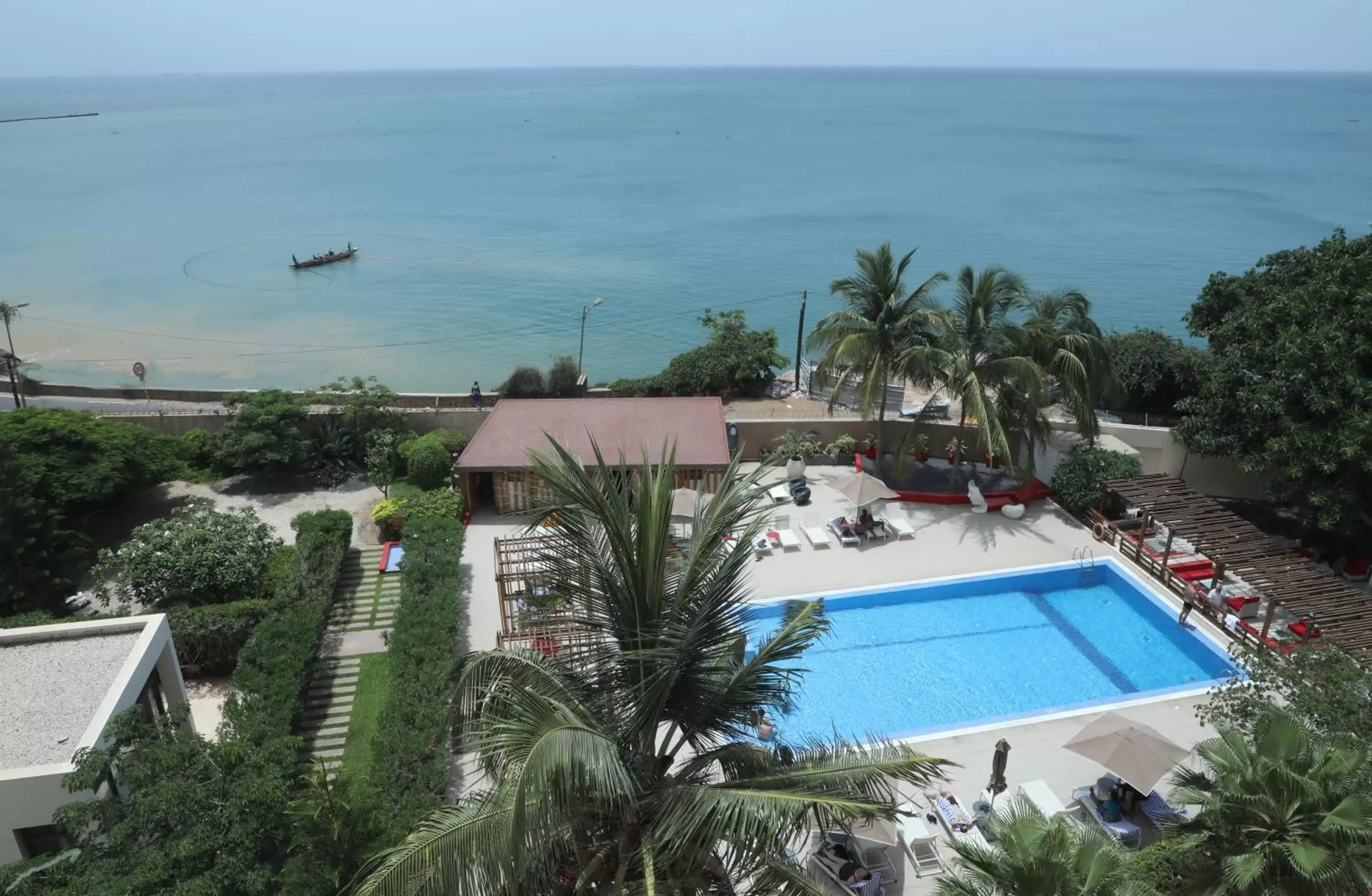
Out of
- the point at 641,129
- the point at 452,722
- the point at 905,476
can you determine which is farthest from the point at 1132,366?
the point at 641,129

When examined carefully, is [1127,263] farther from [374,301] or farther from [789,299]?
[374,301]

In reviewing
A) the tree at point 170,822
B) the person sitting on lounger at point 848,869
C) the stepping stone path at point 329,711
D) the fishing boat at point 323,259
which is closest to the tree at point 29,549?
the stepping stone path at point 329,711

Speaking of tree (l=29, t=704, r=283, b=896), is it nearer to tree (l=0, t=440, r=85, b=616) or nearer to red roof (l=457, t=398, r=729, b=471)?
tree (l=0, t=440, r=85, b=616)

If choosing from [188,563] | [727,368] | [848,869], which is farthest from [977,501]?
[188,563]

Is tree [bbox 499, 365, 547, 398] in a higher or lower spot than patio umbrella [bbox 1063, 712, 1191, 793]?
higher

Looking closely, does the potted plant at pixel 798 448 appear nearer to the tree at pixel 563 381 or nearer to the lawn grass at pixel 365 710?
the tree at pixel 563 381

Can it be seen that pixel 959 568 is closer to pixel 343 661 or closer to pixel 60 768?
pixel 343 661

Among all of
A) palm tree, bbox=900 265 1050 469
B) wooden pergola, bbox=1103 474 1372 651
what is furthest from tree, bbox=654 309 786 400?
wooden pergola, bbox=1103 474 1372 651
